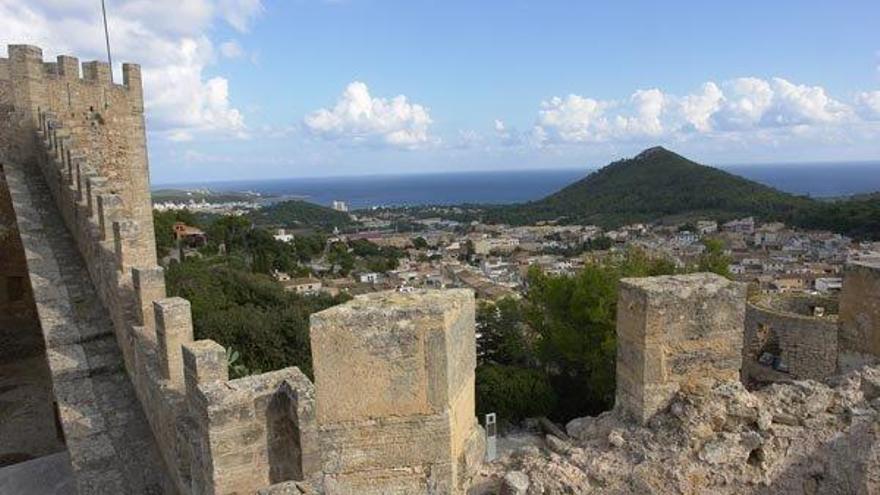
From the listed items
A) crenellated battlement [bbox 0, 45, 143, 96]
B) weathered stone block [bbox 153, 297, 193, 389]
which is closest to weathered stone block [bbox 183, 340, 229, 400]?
weathered stone block [bbox 153, 297, 193, 389]

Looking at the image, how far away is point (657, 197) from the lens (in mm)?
98875

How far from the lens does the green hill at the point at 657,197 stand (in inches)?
3275

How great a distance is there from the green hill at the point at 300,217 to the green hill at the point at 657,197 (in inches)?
1403

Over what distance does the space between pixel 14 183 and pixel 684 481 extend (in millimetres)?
11904

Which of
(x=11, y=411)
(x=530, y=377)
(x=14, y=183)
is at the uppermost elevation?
(x=14, y=183)

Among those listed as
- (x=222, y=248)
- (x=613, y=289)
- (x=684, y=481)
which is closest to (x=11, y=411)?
(x=684, y=481)

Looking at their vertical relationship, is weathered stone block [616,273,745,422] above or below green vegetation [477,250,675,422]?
above

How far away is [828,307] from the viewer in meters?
15.9

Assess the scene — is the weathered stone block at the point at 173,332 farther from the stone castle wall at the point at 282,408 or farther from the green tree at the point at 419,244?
the green tree at the point at 419,244

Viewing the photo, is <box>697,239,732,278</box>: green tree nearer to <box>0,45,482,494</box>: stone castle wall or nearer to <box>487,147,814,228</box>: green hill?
<box>0,45,482,494</box>: stone castle wall

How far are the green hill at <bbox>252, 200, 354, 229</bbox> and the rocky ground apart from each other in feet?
396

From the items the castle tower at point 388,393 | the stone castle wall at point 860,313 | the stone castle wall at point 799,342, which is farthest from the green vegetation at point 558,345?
the castle tower at point 388,393

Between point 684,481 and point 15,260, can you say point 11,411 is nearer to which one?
point 15,260

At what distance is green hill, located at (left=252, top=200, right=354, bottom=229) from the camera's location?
128 m
